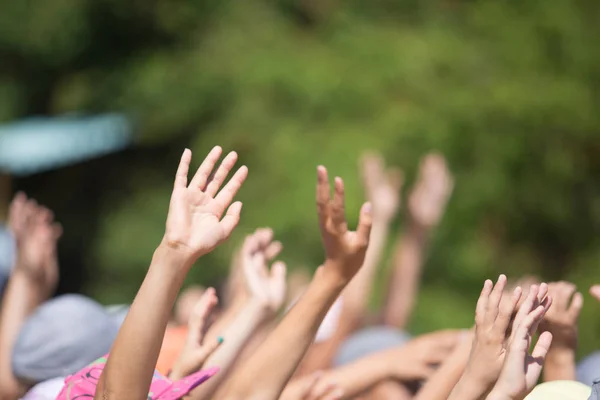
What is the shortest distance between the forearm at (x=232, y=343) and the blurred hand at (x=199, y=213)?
497 millimetres

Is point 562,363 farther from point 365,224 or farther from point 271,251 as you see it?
point 271,251

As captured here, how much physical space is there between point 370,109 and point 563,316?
335cm

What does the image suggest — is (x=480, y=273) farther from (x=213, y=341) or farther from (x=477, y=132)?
(x=213, y=341)

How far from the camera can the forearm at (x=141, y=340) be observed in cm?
154

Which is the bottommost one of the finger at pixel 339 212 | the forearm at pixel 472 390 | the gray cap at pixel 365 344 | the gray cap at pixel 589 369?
the forearm at pixel 472 390

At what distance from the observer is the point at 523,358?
161 cm

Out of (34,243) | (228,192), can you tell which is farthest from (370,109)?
(228,192)

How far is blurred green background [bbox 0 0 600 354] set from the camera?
5000mm

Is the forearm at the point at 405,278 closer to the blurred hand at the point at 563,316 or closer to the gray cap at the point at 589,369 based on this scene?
the gray cap at the point at 589,369

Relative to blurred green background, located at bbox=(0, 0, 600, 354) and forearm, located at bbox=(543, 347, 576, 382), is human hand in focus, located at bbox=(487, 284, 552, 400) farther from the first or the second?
blurred green background, located at bbox=(0, 0, 600, 354)

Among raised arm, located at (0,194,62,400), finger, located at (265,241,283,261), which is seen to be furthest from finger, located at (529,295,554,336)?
raised arm, located at (0,194,62,400)

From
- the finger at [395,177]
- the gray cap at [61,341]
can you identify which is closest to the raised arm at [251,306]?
the gray cap at [61,341]

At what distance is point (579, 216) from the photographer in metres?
5.31

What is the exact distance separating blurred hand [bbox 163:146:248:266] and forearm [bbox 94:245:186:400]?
0.07m
